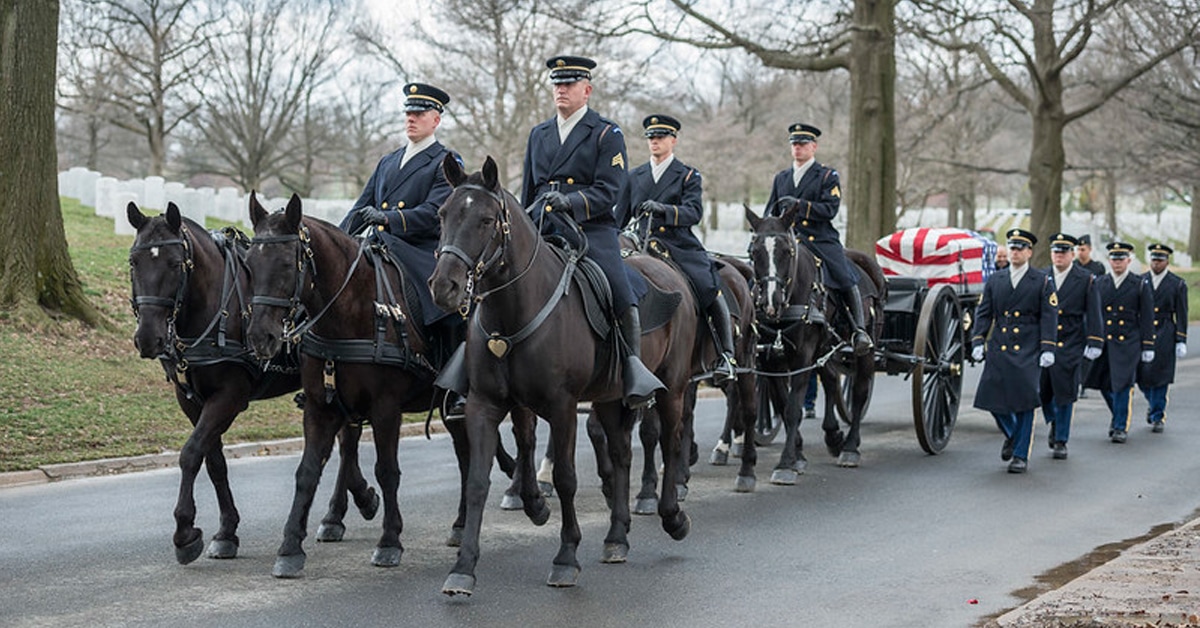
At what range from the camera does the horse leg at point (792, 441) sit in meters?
11.4

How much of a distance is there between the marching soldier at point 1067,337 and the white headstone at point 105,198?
71.8ft

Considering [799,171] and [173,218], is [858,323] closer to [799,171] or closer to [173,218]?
[799,171]

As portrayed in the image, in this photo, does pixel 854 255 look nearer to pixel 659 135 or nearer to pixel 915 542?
pixel 659 135

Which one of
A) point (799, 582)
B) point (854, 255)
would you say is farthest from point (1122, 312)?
point (799, 582)

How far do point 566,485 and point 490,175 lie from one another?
5.80 feet

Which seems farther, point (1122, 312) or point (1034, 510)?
point (1122, 312)

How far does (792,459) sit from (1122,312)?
6.29 m

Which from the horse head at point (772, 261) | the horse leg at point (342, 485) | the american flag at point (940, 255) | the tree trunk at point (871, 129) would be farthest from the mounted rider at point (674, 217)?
the tree trunk at point (871, 129)

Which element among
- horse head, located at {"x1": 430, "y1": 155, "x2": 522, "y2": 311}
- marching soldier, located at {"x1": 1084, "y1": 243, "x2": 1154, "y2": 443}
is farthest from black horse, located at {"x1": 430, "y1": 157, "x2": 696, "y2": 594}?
marching soldier, located at {"x1": 1084, "y1": 243, "x2": 1154, "y2": 443}

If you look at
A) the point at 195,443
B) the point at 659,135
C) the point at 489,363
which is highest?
the point at 659,135

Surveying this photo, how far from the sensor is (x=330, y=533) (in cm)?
864

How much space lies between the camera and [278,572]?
7.48m

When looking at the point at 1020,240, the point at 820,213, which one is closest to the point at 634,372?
the point at 820,213

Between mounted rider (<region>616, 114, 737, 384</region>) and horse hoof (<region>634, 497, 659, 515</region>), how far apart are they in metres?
1.10
